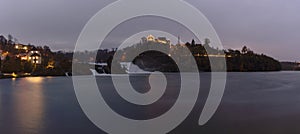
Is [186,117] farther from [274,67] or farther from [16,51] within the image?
[274,67]

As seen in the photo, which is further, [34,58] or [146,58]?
[146,58]

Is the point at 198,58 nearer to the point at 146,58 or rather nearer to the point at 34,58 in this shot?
the point at 146,58

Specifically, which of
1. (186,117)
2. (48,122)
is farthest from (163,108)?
(48,122)

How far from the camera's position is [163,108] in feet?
23.8

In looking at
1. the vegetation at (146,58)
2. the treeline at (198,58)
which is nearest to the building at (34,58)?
the vegetation at (146,58)

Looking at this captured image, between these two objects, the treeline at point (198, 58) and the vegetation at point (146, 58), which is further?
the treeline at point (198, 58)

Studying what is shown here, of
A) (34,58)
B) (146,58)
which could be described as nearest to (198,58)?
(146,58)

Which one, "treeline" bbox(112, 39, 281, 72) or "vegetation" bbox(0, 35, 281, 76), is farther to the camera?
"treeline" bbox(112, 39, 281, 72)

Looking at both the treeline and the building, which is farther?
the treeline

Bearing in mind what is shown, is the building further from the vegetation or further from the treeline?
the treeline

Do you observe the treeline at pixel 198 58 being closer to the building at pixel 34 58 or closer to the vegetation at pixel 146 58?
the vegetation at pixel 146 58

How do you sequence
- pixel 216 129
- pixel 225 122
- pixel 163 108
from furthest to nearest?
pixel 163 108, pixel 225 122, pixel 216 129

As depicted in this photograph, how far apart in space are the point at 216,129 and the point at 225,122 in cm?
64

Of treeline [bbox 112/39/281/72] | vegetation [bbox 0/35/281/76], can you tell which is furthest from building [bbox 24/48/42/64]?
treeline [bbox 112/39/281/72]
